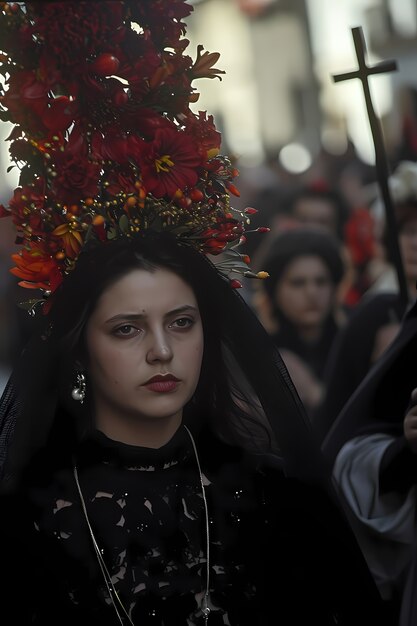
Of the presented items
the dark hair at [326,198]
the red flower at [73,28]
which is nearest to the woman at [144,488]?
the red flower at [73,28]

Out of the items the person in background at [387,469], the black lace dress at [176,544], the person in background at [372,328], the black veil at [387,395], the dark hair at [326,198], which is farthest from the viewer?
the dark hair at [326,198]

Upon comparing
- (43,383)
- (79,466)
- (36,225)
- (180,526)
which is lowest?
(180,526)

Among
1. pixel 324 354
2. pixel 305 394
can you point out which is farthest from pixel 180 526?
pixel 324 354

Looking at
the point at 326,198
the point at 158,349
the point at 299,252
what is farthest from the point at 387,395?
the point at 326,198

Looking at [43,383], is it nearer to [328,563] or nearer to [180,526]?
[180,526]

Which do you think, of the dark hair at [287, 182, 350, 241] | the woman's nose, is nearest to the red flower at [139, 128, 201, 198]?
the woman's nose

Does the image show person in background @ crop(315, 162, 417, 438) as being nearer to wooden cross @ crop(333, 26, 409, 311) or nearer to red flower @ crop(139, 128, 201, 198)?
wooden cross @ crop(333, 26, 409, 311)

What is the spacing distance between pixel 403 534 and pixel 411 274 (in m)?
1.83

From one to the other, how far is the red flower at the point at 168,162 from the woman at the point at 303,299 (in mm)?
4017

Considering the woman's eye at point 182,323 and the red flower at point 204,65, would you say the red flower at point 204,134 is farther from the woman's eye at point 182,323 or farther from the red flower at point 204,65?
the woman's eye at point 182,323

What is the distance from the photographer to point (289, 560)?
11.4 ft

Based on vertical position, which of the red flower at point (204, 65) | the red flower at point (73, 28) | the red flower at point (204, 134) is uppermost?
the red flower at point (73, 28)

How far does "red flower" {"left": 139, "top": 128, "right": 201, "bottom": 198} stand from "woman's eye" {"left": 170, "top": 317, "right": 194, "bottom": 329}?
0.32m

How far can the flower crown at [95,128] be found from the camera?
3.35 metres
